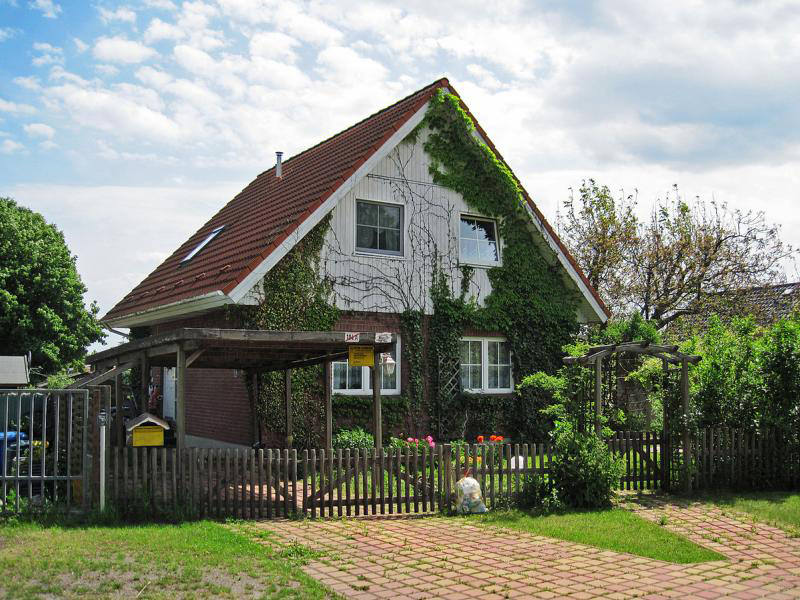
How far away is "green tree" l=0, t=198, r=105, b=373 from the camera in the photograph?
115ft

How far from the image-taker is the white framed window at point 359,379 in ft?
55.8

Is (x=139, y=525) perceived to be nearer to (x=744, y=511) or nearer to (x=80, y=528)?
(x=80, y=528)

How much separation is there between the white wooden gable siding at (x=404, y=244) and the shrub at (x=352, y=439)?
8.46 feet

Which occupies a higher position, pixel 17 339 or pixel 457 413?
pixel 17 339

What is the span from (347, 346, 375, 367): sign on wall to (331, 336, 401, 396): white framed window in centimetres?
410

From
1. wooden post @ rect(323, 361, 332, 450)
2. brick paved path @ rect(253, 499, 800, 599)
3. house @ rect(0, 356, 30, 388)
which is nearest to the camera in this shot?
brick paved path @ rect(253, 499, 800, 599)

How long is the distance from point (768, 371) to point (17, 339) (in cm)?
3133

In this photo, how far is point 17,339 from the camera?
1399 inches

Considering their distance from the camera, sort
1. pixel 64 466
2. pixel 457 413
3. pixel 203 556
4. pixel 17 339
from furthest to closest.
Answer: pixel 17 339 → pixel 457 413 → pixel 64 466 → pixel 203 556

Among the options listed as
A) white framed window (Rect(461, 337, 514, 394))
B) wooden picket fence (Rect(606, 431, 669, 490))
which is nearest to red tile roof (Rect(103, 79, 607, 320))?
white framed window (Rect(461, 337, 514, 394))

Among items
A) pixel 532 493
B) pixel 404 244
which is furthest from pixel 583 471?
pixel 404 244

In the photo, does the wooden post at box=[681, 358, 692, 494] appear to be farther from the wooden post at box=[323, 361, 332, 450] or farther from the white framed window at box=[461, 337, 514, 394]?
the white framed window at box=[461, 337, 514, 394]

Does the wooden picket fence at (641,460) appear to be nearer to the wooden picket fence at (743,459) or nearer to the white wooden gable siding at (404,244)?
the wooden picket fence at (743,459)

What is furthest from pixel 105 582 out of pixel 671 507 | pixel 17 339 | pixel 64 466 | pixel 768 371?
pixel 17 339
